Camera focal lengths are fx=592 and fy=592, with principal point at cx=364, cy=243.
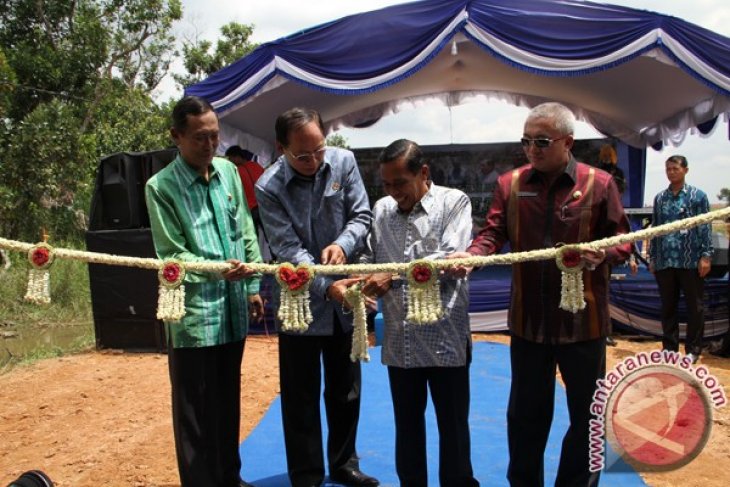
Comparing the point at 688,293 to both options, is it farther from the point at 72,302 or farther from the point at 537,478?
the point at 72,302

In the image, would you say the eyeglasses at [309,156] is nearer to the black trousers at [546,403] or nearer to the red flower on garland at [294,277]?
the red flower on garland at [294,277]

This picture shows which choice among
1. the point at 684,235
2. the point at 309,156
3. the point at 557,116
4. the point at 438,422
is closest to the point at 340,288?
the point at 309,156

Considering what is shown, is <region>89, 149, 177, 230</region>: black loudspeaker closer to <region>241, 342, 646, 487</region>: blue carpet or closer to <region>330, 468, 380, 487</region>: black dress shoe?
<region>241, 342, 646, 487</region>: blue carpet

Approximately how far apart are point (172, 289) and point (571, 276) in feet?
4.73

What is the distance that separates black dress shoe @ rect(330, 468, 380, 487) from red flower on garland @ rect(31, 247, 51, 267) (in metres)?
1.54

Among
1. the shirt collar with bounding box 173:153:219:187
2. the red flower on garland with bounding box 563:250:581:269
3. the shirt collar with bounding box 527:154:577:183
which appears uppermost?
the shirt collar with bounding box 173:153:219:187

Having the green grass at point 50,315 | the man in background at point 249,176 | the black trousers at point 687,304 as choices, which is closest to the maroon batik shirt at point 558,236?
the black trousers at point 687,304

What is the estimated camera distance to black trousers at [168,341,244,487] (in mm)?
2346

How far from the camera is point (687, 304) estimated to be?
16.3ft

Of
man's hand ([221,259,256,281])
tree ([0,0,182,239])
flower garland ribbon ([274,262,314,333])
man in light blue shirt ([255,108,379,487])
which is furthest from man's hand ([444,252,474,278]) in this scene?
tree ([0,0,182,239])

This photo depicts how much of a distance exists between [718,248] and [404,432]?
17.5 feet

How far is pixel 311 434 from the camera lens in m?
2.54

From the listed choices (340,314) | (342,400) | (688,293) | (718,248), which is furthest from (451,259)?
(718,248)

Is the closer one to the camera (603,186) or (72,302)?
(603,186)
